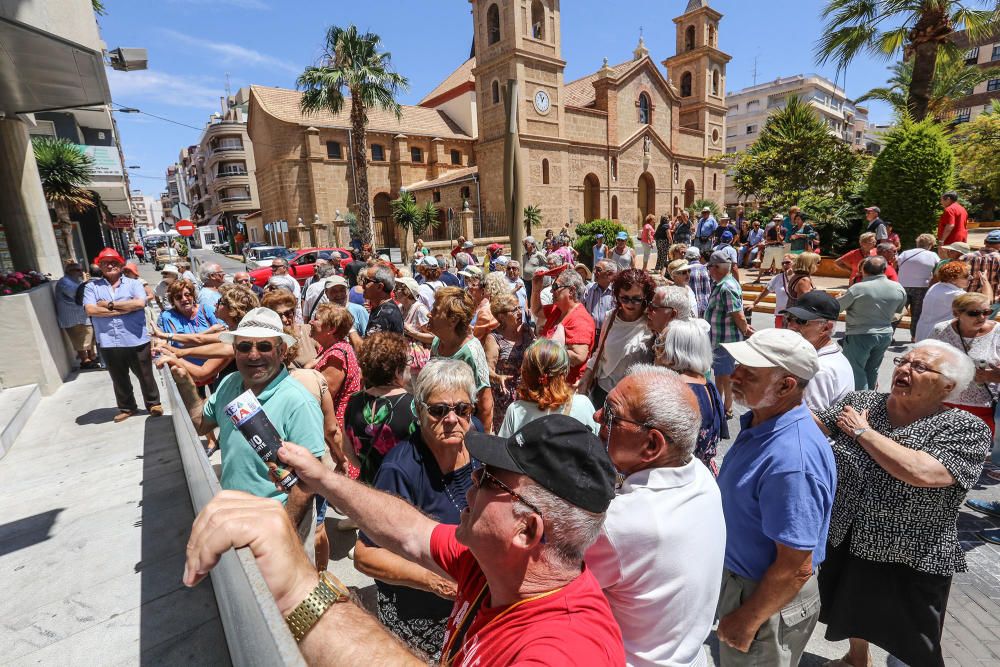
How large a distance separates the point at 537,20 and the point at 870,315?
3255cm

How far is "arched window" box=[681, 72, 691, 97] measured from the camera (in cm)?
4165

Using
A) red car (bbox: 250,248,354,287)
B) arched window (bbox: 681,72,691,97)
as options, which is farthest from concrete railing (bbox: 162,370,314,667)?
arched window (bbox: 681,72,691,97)

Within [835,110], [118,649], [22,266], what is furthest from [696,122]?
[835,110]

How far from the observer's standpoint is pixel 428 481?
208 centimetres

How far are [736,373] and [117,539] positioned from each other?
154 inches

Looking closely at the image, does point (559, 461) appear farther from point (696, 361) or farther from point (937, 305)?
point (937, 305)

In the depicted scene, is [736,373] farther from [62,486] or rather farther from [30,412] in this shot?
[30,412]

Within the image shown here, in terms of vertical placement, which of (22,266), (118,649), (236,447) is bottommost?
(118,649)

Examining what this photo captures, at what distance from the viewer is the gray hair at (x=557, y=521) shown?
1146 millimetres

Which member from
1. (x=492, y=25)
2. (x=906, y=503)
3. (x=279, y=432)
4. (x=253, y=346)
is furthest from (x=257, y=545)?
(x=492, y=25)

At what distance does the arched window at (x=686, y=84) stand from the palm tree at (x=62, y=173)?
41970 mm

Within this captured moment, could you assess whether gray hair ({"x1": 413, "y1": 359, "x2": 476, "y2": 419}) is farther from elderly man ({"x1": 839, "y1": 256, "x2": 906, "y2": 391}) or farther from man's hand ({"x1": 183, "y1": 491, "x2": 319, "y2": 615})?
elderly man ({"x1": 839, "y1": 256, "x2": 906, "y2": 391})

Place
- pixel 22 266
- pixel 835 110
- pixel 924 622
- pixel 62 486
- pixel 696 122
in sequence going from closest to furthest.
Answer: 1. pixel 924 622
2. pixel 62 486
3. pixel 22 266
4. pixel 696 122
5. pixel 835 110

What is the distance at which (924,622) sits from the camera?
213cm
